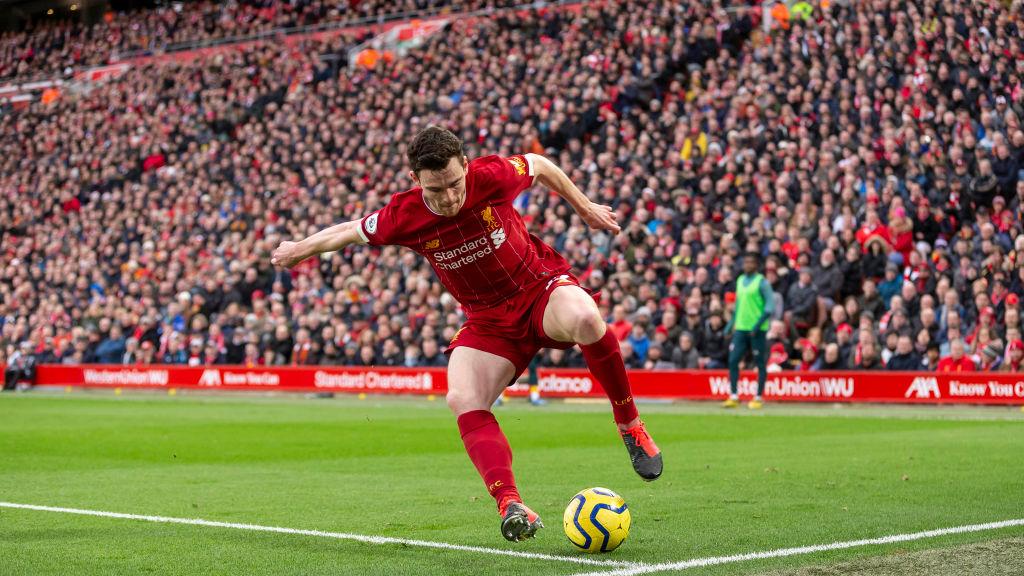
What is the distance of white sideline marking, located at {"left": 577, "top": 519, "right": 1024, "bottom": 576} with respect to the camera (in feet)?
17.9

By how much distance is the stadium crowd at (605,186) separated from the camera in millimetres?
18953

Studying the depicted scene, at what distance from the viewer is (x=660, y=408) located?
61.8 ft

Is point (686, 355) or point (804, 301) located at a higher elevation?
point (804, 301)

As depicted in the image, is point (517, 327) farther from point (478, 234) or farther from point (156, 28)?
point (156, 28)

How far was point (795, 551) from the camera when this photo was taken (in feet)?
19.1

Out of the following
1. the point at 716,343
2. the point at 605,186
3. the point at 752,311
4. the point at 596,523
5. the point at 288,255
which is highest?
the point at 605,186

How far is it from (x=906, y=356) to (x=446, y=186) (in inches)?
512

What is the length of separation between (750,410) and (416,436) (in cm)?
552

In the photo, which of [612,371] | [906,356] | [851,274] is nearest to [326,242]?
[612,371]

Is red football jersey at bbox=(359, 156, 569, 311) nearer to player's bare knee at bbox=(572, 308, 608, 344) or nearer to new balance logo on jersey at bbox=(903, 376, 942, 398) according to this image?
player's bare knee at bbox=(572, 308, 608, 344)

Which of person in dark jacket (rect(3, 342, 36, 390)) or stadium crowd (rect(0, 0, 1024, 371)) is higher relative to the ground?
stadium crowd (rect(0, 0, 1024, 371))

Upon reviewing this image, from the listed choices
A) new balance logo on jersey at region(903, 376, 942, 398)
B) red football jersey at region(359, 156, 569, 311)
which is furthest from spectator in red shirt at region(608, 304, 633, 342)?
red football jersey at region(359, 156, 569, 311)

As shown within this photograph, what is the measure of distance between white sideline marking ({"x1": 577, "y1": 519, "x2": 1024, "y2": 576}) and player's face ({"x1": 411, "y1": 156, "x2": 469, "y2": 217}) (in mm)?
1980

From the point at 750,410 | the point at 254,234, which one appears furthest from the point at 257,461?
the point at 254,234
